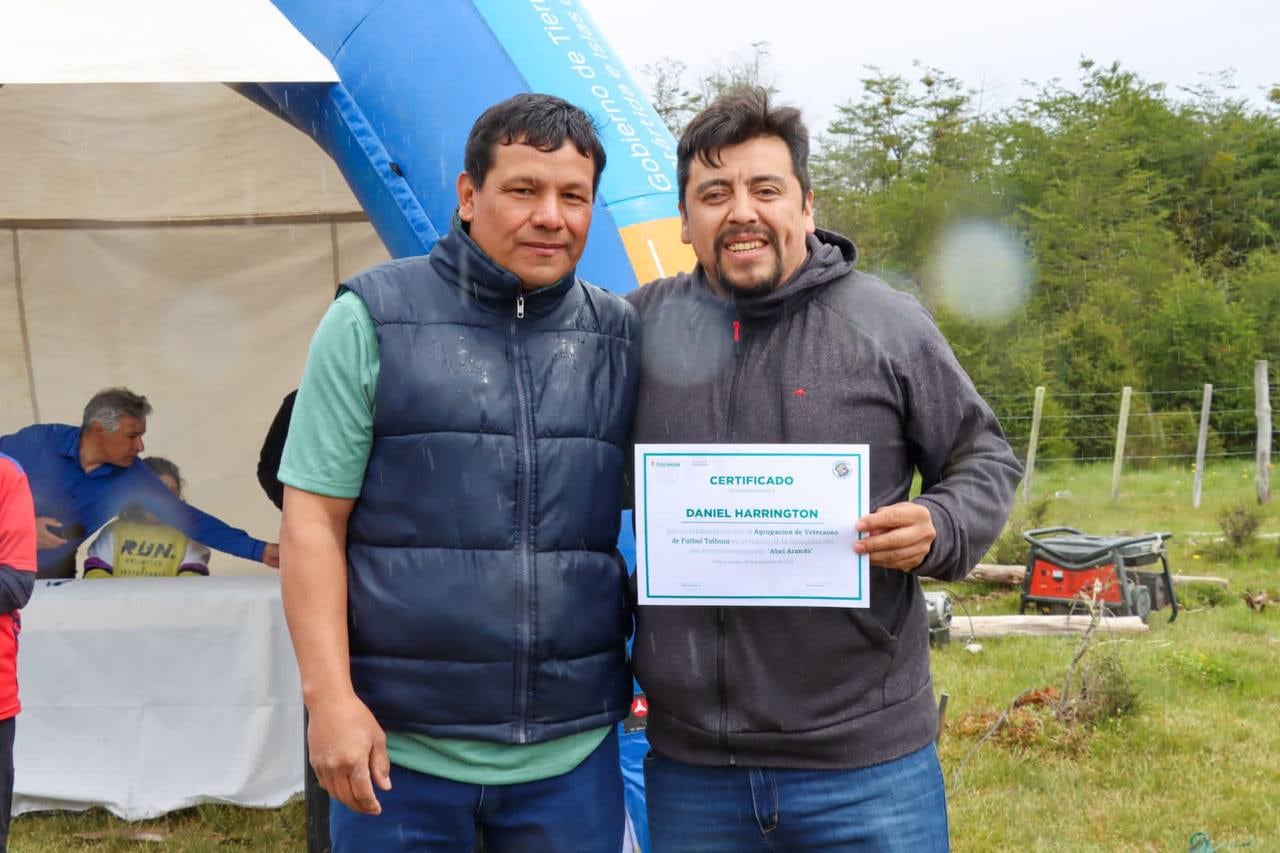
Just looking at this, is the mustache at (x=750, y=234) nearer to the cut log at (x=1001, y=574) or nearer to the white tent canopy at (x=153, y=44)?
the white tent canopy at (x=153, y=44)

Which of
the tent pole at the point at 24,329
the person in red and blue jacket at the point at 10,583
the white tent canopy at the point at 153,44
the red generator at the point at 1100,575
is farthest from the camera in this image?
the red generator at the point at 1100,575

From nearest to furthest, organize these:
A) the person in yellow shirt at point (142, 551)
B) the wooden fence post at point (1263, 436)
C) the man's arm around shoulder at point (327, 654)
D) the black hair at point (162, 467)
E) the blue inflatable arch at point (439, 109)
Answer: the man's arm around shoulder at point (327, 654), the blue inflatable arch at point (439, 109), the person in yellow shirt at point (142, 551), the black hair at point (162, 467), the wooden fence post at point (1263, 436)

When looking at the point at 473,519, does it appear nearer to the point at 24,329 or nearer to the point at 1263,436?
the point at 24,329

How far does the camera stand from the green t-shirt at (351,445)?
208 cm

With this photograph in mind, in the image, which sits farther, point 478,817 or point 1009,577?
point 1009,577

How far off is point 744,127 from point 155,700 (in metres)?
3.77

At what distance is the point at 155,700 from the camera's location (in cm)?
495

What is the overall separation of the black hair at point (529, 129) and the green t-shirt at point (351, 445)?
33 cm

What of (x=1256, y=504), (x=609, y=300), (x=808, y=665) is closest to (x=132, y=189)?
(x=609, y=300)

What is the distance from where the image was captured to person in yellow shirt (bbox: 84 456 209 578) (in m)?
5.67

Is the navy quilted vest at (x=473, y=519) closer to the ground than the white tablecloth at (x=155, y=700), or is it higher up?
higher up

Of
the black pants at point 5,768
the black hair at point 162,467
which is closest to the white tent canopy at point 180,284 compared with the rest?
the black hair at point 162,467

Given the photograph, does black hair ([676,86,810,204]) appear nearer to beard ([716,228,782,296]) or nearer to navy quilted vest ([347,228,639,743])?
beard ([716,228,782,296])

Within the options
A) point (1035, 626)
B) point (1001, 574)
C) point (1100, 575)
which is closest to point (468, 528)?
point (1035, 626)
